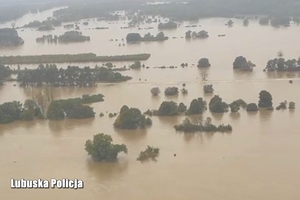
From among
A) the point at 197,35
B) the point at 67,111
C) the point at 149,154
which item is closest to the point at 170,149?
the point at 149,154

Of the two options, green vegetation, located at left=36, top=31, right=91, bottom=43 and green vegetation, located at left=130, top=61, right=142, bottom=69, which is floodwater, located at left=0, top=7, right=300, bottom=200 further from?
green vegetation, located at left=36, top=31, right=91, bottom=43

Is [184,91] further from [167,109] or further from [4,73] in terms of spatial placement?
[4,73]

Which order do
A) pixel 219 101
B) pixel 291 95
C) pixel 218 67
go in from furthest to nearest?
pixel 218 67 < pixel 291 95 < pixel 219 101

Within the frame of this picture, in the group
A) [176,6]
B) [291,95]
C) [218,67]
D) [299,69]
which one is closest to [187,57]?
[218,67]

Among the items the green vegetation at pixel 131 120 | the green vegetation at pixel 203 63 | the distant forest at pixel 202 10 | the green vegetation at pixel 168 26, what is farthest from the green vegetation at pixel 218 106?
the distant forest at pixel 202 10

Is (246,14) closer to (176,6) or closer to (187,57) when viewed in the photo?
(176,6)

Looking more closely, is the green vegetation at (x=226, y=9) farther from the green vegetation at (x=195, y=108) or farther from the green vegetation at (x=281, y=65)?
the green vegetation at (x=195, y=108)
